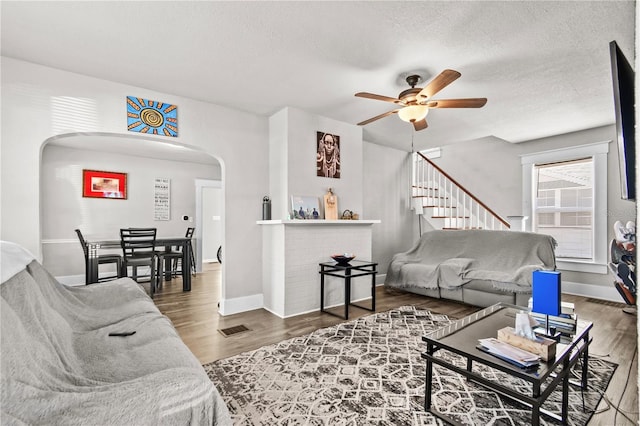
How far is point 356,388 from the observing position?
198 centimetres

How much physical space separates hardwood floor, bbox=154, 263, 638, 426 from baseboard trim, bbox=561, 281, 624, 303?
0.66 feet

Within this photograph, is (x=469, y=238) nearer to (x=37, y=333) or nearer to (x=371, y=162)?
(x=371, y=162)

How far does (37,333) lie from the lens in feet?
4.03

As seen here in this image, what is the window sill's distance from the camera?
14.3ft

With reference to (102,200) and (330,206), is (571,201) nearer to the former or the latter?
(330,206)

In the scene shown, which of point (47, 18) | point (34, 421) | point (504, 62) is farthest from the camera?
point (504, 62)

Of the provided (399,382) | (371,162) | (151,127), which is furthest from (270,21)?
(371,162)

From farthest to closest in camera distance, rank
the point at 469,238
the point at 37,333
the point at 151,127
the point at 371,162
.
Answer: the point at 371,162, the point at 469,238, the point at 151,127, the point at 37,333

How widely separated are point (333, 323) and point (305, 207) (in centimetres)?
138

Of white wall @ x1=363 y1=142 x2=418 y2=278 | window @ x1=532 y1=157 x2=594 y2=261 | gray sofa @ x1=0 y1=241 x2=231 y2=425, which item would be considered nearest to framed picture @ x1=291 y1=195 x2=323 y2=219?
white wall @ x1=363 y1=142 x2=418 y2=278

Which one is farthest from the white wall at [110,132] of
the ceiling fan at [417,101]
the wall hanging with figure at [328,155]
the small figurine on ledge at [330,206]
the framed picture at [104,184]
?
the framed picture at [104,184]

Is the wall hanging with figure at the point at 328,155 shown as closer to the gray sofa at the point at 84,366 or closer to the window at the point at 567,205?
the gray sofa at the point at 84,366

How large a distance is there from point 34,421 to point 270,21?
229cm

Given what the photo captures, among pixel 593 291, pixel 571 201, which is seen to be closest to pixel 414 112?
pixel 571 201
